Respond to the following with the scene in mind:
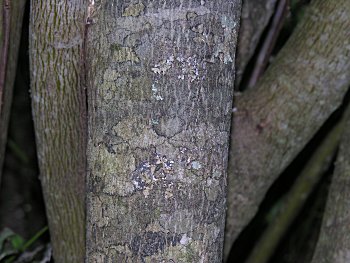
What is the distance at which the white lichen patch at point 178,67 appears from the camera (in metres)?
0.96

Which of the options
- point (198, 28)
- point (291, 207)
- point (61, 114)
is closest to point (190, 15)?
point (198, 28)

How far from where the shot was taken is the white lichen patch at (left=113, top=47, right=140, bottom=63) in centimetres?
97

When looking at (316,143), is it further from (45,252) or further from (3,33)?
(3,33)

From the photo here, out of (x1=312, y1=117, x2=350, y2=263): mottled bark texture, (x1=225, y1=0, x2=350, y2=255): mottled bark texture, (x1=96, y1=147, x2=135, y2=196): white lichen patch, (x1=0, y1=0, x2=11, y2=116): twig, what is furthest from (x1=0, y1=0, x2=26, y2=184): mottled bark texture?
(x1=312, y1=117, x2=350, y2=263): mottled bark texture

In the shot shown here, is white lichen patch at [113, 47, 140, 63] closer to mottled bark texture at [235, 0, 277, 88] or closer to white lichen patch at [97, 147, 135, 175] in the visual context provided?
white lichen patch at [97, 147, 135, 175]

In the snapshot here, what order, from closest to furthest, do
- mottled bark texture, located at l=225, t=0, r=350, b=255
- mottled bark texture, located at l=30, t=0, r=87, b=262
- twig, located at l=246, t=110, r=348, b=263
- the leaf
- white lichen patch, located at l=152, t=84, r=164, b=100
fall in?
white lichen patch, located at l=152, t=84, r=164, b=100, mottled bark texture, located at l=30, t=0, r=87, b=262, mottled bark texture, located at l=225, t=0, r=350, b=255, the leaf, twig, located at l=246, t=110, r=348, b=263

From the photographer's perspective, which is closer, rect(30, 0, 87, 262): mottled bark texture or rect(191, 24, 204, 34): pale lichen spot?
rect(191, 24, 204, 34): pale lichen spot

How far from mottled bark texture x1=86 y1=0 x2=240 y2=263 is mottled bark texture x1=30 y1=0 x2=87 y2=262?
22cm

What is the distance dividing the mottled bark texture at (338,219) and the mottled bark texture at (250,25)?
0.33m

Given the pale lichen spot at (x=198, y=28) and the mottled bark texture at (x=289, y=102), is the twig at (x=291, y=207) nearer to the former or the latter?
the mottled bark texture at (x=289, y=102)

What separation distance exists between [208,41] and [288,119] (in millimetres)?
530

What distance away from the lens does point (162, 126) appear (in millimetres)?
966

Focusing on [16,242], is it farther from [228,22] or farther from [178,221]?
[228,22]

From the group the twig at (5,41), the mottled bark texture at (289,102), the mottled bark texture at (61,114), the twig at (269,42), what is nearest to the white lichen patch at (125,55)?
the mottled bark texture at (61,114)
